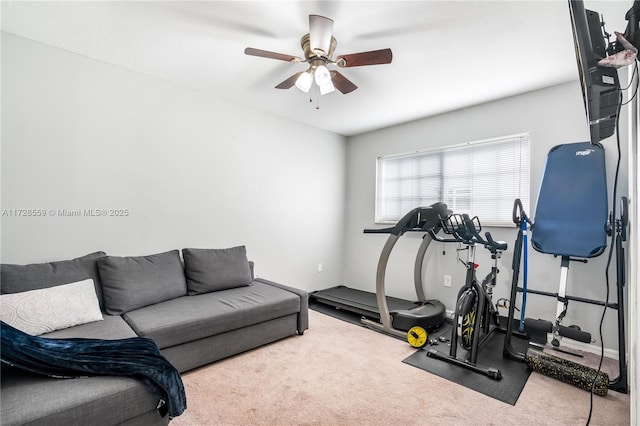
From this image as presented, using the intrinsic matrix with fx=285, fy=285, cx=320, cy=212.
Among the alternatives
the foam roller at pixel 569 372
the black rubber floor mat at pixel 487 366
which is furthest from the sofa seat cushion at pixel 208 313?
the foam roller at pixel 569 372

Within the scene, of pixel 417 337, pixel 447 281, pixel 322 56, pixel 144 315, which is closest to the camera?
pixel 322 56

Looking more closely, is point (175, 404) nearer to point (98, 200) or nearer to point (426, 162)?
point (98, 200)

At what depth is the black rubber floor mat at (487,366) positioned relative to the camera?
1.98m

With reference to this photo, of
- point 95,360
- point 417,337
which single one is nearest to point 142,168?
point 95,360

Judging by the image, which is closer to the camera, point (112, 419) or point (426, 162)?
point (112, 419)

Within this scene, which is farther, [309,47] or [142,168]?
[142,168]

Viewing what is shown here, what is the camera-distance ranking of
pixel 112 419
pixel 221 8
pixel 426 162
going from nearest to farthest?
pixel 112 419
pixel 221 8
pixel 426 162

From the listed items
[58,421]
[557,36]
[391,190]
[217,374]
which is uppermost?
[557,36]

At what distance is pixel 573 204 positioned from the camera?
2439 mm

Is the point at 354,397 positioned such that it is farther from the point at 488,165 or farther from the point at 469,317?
the point at 488,165

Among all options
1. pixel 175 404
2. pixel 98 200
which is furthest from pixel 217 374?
pixel 98 200

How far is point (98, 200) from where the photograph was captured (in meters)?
2.53

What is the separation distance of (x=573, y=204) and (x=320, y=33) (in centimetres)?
250

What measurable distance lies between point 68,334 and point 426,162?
392 cm
